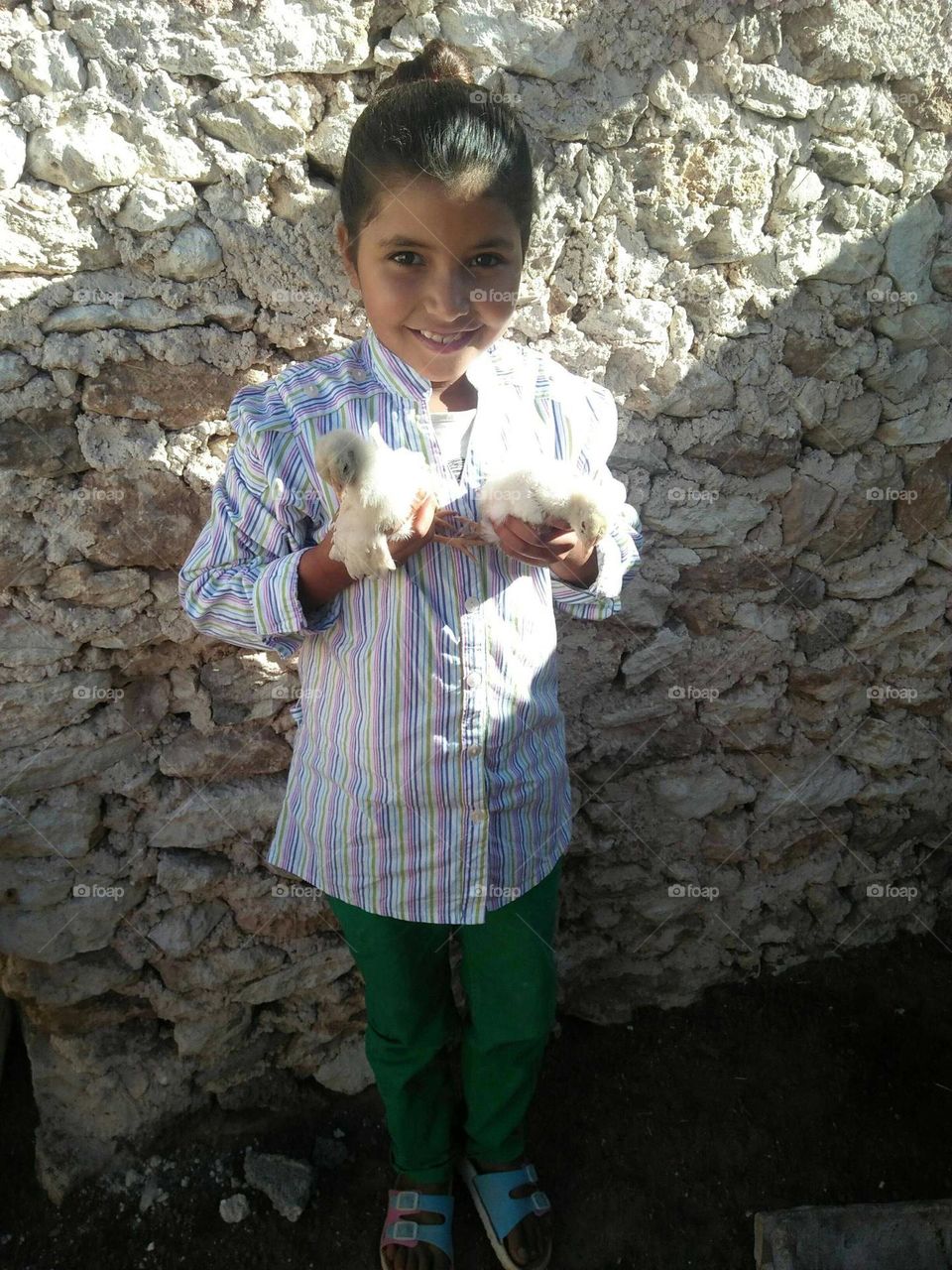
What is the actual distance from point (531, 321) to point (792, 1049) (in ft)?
6.27

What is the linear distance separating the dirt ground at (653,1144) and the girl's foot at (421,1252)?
12cm

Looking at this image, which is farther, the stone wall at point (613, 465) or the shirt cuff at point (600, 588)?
the stone wall at point (613, 465)

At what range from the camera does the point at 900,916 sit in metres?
2.71

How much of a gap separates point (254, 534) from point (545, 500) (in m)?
0.47

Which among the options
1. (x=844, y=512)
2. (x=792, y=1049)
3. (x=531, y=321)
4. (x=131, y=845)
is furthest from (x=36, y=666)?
(x=792, y=1049)

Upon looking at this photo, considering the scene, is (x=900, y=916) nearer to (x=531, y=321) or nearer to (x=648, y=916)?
(x=648, y=916)

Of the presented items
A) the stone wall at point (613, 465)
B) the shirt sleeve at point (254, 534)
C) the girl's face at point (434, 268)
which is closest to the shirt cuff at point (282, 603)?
the shirt sleeve at point (254, 534)

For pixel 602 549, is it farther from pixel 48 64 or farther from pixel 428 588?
pixel 48 64

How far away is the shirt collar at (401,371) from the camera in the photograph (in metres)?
1.50

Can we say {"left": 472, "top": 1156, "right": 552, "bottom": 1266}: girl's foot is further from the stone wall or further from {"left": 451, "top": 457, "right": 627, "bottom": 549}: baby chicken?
{"left": 451, "top": 457, "right": 627, "bottom": 549}: baby chicken

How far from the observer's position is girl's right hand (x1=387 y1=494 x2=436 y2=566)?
4.40 ft

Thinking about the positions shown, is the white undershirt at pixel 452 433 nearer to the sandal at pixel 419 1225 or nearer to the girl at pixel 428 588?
the girl at pixel 428 588

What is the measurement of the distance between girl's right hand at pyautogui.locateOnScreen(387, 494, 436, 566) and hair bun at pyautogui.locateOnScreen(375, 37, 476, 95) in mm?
710

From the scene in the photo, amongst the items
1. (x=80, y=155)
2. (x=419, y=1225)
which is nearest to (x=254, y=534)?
(x=80, y=155)
